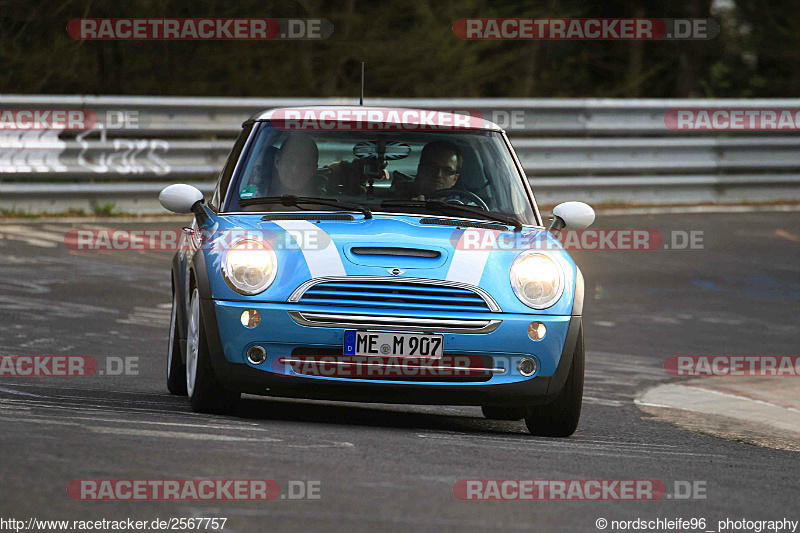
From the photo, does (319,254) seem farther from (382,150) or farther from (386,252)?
(382,150)

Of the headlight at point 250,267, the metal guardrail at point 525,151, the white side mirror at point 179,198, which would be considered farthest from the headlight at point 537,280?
the metal guardrail at point 525,151

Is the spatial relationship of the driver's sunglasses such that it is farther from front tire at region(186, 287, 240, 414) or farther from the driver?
front tire at region(186, 287, 240, 414)

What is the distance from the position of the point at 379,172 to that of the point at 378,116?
438 millimetres

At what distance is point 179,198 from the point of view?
7680mm

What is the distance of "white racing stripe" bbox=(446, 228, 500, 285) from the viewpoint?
664 cm

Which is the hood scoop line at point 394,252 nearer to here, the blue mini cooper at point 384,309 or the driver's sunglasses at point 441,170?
the blue mini cooper at point 384,309

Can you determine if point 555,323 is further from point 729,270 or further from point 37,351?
point 729,270

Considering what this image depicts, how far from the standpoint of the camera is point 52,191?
50.1 feet

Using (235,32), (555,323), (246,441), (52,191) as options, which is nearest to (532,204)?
(555,323)

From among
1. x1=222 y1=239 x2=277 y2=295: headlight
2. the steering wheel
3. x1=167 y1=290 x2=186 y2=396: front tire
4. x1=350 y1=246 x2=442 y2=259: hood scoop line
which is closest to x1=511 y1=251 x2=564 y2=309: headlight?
x1=350 y1=246 x2=442 y2=259: hood scoop line

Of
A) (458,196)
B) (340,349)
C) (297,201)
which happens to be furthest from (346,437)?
(458,196)

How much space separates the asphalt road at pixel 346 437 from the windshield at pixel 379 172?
1140 mm

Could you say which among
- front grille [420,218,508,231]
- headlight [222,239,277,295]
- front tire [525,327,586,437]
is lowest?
front tire [525,327,586,437]

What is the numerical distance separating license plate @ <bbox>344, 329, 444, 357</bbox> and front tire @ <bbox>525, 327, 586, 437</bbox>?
792 mm
